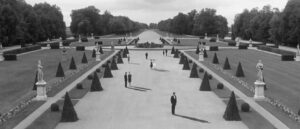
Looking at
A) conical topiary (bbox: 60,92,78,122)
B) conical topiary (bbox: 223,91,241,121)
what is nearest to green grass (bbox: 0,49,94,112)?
conical topiary (bbox: 60,92,78,122)

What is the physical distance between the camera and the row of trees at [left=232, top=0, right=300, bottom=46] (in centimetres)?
7856

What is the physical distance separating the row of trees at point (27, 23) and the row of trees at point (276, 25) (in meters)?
57.6

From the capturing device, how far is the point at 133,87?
33.8 meters

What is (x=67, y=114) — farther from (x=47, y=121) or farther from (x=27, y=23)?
(x=27, y=23)

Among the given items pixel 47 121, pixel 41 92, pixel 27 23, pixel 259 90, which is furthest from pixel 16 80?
pixel 27 23

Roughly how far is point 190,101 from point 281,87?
10.1 meters

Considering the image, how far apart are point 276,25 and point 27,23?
60.4 meters

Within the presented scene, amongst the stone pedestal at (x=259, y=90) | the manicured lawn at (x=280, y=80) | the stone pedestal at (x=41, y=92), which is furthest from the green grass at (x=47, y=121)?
the manicured lawn at (x=280, y=80)

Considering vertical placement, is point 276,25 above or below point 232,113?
above

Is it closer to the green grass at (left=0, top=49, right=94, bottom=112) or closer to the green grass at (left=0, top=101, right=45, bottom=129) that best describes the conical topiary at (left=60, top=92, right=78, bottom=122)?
the green grass at (left=0, top=101, right=45, bottom=129)

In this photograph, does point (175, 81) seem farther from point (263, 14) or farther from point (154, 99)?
point (263, 14)

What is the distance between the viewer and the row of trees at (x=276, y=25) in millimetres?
78562

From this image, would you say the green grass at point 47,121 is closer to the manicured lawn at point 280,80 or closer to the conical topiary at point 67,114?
the conical topiary at point 67,114

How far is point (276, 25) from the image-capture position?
85938 millimetres
